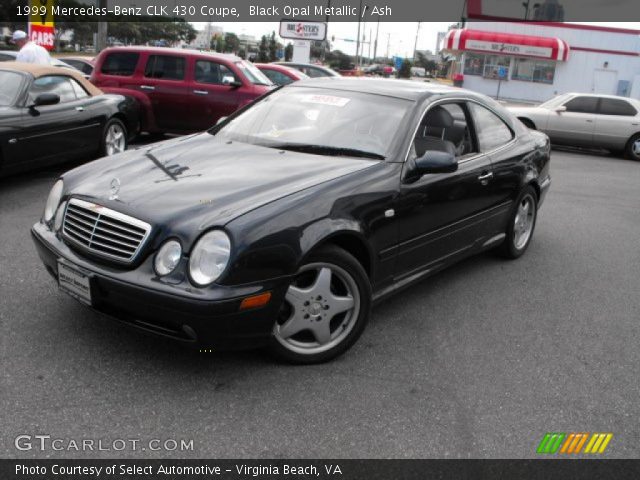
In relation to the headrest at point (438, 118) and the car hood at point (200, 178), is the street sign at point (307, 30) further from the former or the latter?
the car hood at point (200, 178)

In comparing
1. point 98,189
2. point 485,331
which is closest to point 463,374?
point 485,331

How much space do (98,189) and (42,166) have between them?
410 cm

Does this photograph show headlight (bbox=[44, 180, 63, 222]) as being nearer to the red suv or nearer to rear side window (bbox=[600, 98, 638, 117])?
the red suv

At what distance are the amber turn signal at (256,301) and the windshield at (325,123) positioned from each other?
128cm

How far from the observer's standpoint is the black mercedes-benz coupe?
3.00 metres

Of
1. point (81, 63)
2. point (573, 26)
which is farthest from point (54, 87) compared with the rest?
point (573, 26)

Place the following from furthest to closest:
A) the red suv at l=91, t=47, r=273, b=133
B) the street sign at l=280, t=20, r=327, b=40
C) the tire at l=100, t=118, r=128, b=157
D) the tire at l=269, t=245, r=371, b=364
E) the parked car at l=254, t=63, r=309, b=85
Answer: the street sign at l=280, t=20, r=327, b=40 → the parked car at l=254, t=63, r=309, b=85 → the red suv at l=91, t=47, r=273, b=133 → the tire at l=100, t=118, r=128, b=157 → the tire at l=269, t=245, r=371, b=364

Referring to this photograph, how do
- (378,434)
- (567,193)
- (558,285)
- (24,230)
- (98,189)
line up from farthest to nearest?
(567,193)
(24,230)
(558,285)
(98,189)
(378,434)

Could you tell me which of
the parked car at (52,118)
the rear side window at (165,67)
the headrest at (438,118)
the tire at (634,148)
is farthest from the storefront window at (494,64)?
the headrest at (438,118)

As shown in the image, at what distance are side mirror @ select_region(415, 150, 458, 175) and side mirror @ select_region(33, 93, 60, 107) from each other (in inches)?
188

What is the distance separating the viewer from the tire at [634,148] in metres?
14.6

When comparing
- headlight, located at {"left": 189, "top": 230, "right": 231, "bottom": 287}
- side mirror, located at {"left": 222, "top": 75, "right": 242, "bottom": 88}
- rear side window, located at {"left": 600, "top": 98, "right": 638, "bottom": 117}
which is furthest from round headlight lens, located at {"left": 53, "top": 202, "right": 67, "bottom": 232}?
rear side window, located at {"left": 600, "top": 98, "right": 638, "bottom": 117}
